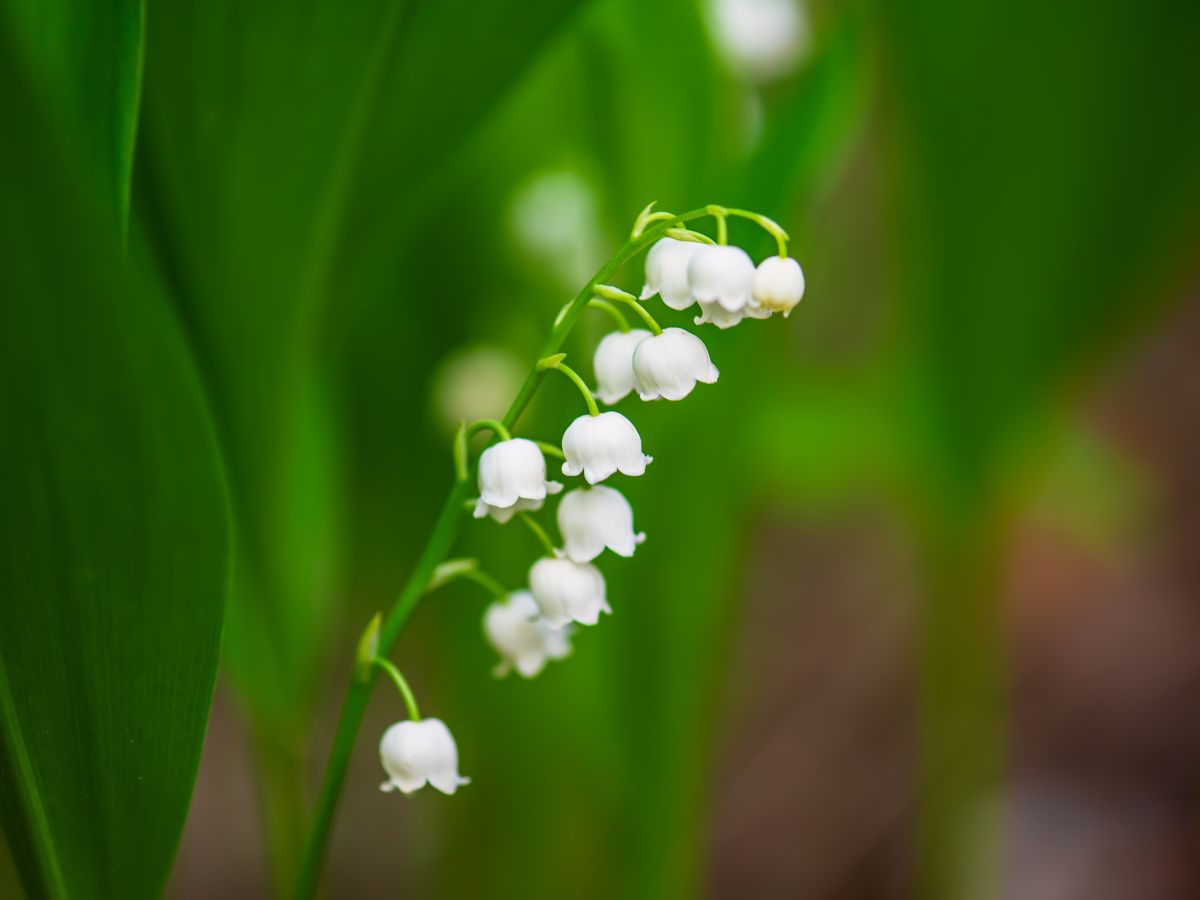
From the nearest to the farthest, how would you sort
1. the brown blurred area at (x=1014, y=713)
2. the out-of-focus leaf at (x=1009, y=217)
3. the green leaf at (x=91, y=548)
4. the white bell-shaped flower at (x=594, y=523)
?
1. the green leaf at (x=91, y=548)
2. the white bell-shaped flower at (x=594, y=523)
3. the out-of-focus leaf at (x=1009, y=217)
4. the brown blurred area at (x=1014, y=713)

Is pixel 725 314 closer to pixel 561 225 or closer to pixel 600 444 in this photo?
pixel 600 444

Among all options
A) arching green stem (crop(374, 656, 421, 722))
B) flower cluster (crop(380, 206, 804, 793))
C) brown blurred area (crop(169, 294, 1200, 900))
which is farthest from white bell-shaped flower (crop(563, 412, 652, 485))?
brown blurred area (crop(169, 294, 1200, 900))

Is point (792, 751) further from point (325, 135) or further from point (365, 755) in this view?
point (325, 135)

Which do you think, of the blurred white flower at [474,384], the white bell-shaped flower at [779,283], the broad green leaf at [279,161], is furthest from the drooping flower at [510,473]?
the blurred white flower at [474,384]

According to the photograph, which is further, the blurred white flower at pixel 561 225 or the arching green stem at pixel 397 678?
the blurred white flower at pixel 561 225

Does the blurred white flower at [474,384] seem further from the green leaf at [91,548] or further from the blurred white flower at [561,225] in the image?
the green leaf at [91,548]

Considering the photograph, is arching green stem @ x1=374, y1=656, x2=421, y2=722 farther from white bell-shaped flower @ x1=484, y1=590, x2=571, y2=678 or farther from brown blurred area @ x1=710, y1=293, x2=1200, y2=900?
brown blurred area @ x1=710, y1=293, x2=1200, y2=900

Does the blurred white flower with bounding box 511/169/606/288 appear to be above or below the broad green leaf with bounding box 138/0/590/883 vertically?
above

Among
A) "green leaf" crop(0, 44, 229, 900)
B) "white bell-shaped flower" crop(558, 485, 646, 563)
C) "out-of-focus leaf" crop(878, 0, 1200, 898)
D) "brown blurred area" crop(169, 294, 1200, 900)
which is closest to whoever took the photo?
"green leaf" crop(0, 44, 229, 900)

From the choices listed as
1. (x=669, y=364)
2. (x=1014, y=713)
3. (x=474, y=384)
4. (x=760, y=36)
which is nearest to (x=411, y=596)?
(x=669, y=364)
